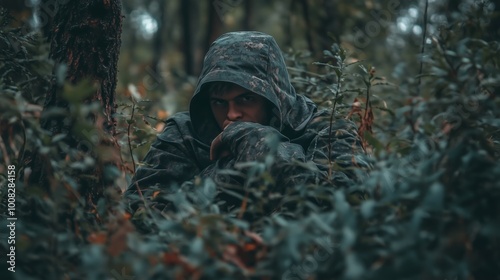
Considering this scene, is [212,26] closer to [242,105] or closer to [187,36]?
[187,36]

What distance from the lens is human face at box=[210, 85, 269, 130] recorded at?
133 inches

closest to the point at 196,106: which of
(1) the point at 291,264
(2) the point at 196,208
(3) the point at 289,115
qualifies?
(3) the point at 289,115

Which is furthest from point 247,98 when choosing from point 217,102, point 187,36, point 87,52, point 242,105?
point 187,36

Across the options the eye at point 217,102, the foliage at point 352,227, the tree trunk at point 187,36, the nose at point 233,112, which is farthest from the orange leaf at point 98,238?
the tree trunk at point 187,36

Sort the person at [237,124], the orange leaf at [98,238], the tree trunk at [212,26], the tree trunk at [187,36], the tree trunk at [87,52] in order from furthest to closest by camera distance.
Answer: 1. the tree trunk at [187,36]
2. the tree trunk at [212,26]
3. the person at [237,124]
4. the tree trunk at [87,52]
5. the orange leaf at [98,238]

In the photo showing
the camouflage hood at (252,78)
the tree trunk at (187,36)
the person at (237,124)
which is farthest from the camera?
the tree trunk at (187,36)

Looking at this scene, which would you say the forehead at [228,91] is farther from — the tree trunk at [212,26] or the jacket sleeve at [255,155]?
the tree trunk at [212,26]

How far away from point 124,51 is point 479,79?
43.5 ft

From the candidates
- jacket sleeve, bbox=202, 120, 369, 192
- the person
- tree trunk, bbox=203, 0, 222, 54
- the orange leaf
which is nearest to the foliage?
the orange leaf

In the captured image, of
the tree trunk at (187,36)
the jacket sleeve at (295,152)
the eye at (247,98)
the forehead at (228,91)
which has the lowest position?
the tree trunk at (187,36)

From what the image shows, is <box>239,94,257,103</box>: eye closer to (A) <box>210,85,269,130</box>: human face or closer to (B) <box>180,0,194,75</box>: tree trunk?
(A) <box>210,85,269,130</box>: human face

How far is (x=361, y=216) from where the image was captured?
6.17ft

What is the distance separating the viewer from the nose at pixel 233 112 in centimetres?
337

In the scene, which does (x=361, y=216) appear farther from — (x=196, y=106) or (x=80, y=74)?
(x=196, y=106)
